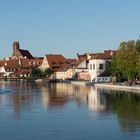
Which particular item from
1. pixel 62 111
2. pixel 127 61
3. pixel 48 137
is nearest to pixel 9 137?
pixel 48 137

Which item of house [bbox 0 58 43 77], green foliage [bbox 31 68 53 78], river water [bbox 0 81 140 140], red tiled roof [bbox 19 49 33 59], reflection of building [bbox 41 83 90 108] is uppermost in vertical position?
red tiled roof [bbox 19 49 33 59]

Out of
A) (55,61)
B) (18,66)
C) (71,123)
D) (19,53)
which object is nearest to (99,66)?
(55,61)

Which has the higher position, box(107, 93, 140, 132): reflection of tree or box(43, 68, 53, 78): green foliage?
box(43, 68, 53, 78): green foliage

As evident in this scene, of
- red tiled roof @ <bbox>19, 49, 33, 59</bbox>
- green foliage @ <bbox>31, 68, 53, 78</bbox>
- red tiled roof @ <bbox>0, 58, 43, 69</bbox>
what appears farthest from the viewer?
red tiled roof @ <bbox>19, 49, 33, 59</bbox>

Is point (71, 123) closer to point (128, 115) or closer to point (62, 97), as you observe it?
point (128, 115)

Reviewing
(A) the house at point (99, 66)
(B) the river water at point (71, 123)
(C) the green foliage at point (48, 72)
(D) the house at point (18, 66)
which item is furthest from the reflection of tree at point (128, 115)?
(D) the house at point (18, 66)

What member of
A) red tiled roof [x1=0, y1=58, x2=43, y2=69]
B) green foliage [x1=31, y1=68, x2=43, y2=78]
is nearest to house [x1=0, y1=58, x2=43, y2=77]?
red tiled roof [x1=0, y1=58, x2=43, y2=69]

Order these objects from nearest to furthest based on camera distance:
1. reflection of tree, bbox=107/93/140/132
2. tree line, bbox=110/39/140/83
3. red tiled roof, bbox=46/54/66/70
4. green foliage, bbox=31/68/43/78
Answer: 1. reflection of tree, bbox=107/93/140/132
2. tree line, bbox=110/39/140/83
3. green foliage, bbox=31/68/43/78
4. red tiled roof, bbox=46/54/66/70

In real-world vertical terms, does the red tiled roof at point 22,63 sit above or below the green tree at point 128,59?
above

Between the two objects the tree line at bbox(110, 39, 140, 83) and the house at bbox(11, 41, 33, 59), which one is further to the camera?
the house at bbox(11, 41, 33, 59)

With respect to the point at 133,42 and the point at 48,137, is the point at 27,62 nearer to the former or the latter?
the point at 133,42

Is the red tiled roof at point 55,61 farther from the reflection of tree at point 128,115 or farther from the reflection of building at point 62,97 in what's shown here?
the reflection of tree at point 128,115

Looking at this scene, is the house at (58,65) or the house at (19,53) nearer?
the house at (58,65)

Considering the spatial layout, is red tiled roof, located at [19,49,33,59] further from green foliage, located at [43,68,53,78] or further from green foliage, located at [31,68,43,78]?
green foliage, located at [43,68,53,78]
